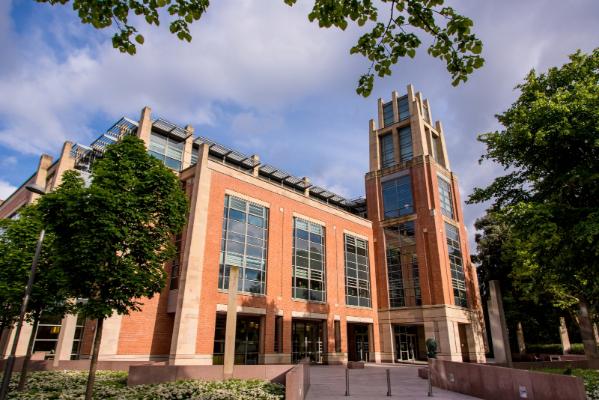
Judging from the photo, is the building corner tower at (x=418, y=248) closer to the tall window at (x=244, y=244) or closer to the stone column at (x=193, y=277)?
the tall window at (x=244, y=244)

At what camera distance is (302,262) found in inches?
1348

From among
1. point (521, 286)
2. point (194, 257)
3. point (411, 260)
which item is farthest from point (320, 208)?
point (521, 286)

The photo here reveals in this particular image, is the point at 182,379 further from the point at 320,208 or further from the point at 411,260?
the point at 411,260

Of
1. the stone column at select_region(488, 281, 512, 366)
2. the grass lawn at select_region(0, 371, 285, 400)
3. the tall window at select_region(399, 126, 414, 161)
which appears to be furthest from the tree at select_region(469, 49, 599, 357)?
the tall window at select_region(399, 126, 414, 161)

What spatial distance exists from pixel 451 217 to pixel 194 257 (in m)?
30.2

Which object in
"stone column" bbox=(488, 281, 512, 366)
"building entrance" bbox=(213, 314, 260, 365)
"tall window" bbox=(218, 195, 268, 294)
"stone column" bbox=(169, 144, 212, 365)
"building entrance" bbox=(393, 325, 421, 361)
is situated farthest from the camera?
"building entrance" bbox=(393, 325, 421, 361)

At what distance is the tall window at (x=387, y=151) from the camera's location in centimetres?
4698

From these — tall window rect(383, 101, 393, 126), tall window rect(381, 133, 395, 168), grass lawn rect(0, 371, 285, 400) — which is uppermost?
tall window rect(383, 101, 393, 126)

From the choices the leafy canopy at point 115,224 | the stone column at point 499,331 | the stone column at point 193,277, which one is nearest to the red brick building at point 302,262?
the stone column at point 193,277

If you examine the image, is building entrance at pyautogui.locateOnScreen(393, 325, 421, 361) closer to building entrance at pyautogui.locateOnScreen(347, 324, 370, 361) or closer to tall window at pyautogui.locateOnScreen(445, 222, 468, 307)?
building entrance at pyautogui.locateOnScreen(347, 324, 370, 361)

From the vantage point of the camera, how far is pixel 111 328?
25.0 m

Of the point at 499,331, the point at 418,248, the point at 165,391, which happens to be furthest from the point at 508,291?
the point at 165,391

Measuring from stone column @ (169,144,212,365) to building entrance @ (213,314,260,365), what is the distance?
221 cm

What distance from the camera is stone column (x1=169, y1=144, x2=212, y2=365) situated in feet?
80.1
